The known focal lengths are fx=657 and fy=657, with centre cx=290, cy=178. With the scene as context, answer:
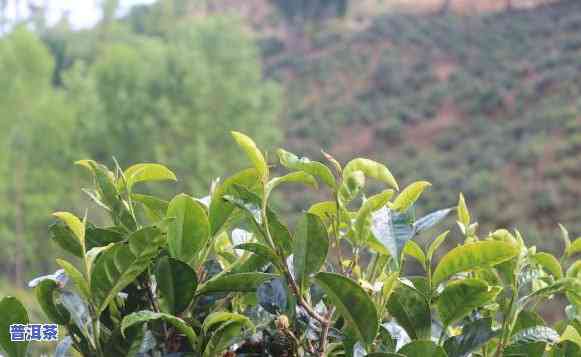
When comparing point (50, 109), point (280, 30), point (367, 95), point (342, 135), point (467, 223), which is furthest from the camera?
point (280, 30)

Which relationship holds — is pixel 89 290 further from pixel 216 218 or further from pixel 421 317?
pixel 421 317

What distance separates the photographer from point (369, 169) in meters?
0.67

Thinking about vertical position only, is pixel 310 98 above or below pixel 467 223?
below

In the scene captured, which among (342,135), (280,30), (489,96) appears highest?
(280,30)

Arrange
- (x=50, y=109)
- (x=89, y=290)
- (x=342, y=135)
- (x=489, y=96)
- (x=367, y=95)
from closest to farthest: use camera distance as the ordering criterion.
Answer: (x=89, y=290) < (x=50, y=109) < (x=489, y=96) < (x=342, y=135) < (x=367, y=95)

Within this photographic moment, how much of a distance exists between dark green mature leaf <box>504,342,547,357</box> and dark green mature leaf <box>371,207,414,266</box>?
0.69ft

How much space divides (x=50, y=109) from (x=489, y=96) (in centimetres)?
982

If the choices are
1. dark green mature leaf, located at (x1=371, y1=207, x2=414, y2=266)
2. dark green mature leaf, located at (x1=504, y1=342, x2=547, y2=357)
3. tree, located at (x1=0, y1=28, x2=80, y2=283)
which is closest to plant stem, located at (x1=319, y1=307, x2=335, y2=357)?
dark green mature leaf, located at (x1=371, y1=207, x2=414, y2=266)

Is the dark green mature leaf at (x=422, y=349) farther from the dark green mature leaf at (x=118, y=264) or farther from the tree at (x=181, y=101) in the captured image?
the tree at (x=181, y=101)

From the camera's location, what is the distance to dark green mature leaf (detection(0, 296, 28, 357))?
734 millimetres

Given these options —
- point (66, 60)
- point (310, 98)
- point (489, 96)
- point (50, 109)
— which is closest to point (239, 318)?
point (50, 109)

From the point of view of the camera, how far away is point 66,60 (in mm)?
26812

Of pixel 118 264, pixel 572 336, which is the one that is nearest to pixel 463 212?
pixel 572 336

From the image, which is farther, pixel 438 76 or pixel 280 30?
pixel 280 30
